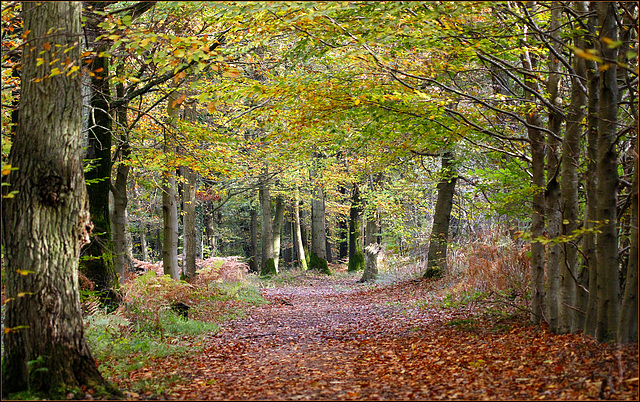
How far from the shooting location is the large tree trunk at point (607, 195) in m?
5.65

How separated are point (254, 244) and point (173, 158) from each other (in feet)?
53.1

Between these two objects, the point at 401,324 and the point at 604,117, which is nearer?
the point at 604,117

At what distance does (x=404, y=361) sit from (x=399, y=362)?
0.07 meters

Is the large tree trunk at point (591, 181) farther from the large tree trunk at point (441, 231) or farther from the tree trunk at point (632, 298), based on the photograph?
the large tree trunk at point (441, 231)

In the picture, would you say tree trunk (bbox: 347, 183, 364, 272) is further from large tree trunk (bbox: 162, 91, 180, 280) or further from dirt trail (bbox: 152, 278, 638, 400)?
dirt trail (bbox: 152, 278, 638, 400)

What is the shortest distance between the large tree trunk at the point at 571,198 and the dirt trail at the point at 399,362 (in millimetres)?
416

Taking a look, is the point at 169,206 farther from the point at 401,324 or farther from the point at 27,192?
the point at 27,192

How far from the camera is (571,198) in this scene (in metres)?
6.70

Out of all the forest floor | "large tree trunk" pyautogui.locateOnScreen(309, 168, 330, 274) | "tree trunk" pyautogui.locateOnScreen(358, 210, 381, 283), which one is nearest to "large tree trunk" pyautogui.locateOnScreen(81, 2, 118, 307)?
the forest floor

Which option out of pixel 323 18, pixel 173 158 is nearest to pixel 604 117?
pixel 323 18

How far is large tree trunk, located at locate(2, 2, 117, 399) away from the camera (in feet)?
15.5

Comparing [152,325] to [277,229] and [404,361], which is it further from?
[277,229]

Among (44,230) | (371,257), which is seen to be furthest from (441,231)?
(44,230)

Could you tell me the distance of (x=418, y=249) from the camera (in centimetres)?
1878
